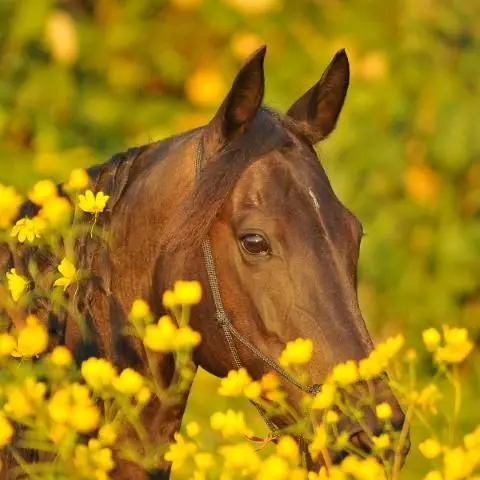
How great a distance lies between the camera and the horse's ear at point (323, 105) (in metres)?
3.38

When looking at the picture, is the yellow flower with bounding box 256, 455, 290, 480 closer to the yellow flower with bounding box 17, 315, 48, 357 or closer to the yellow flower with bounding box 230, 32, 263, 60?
the yellow flower with bounding box 17, 315, 48, 357

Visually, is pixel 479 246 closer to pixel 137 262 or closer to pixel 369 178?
pixel 369 178

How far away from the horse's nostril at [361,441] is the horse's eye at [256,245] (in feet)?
1.66

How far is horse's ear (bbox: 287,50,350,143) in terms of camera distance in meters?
3.38

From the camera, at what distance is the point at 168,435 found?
3295 millimetres

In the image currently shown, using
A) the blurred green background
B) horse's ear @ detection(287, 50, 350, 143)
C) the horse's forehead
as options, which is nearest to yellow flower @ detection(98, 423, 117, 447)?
the horse's forehead

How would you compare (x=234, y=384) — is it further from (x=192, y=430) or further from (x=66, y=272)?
(x=66, y=272)

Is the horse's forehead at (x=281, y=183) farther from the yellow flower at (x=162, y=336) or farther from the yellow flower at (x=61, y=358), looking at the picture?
the yellow flower at (x=61, y=358)

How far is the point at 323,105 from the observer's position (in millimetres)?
3410

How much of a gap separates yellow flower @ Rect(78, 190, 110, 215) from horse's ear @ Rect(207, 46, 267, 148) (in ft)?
1.18

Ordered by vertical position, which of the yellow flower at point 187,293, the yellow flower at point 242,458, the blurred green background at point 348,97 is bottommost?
the blurred green background at point 348,97

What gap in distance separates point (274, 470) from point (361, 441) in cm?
42

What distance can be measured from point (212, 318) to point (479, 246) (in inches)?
216

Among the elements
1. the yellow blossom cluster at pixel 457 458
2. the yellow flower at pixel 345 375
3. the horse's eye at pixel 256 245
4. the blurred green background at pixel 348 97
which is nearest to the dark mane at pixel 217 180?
the horse's eye at pixel 256 245
